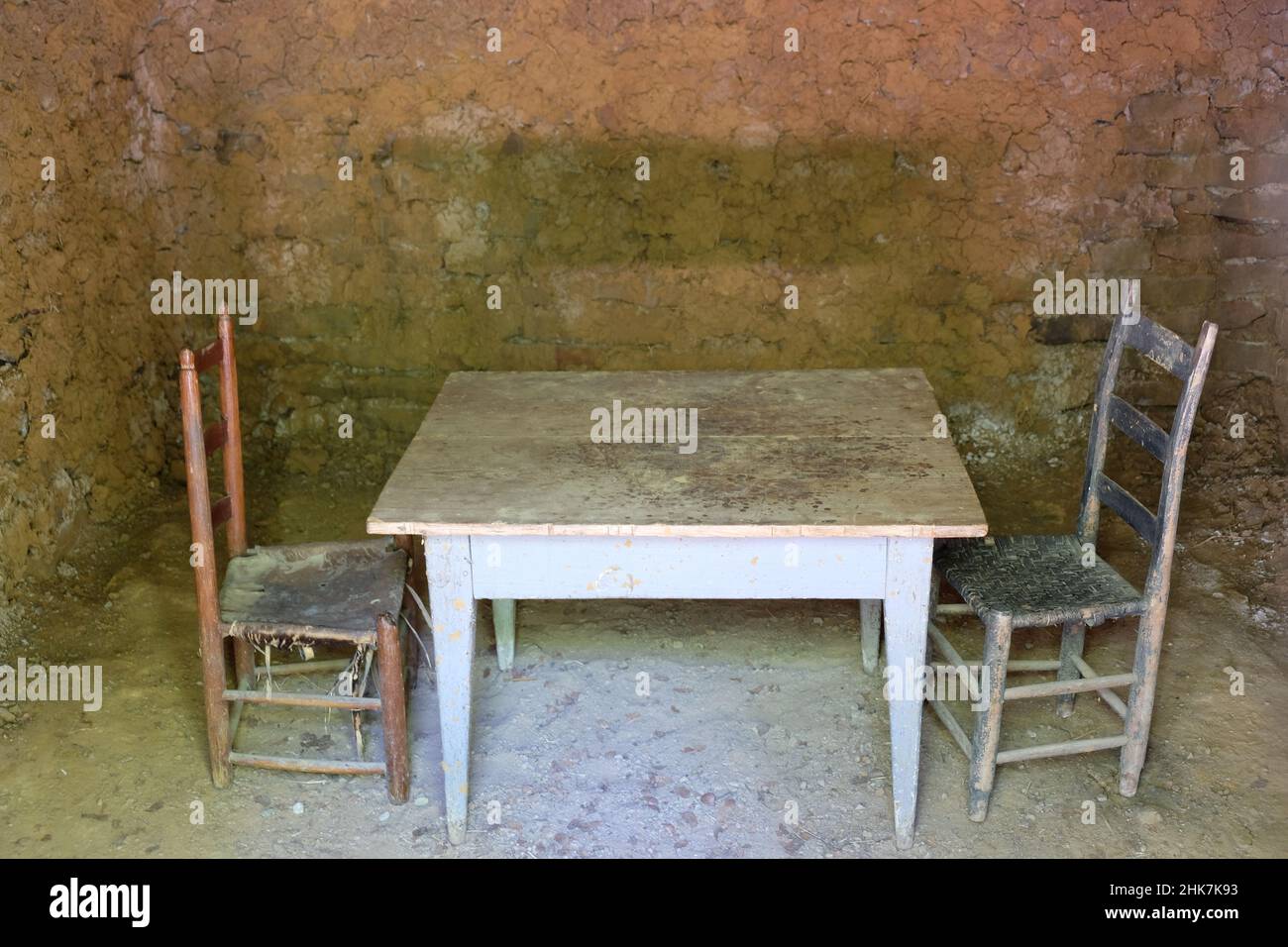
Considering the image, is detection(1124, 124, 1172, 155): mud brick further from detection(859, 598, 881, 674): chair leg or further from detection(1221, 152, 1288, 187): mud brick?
detection(859, 598, 881, 674): chair leg

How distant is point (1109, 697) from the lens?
3123 millimetres

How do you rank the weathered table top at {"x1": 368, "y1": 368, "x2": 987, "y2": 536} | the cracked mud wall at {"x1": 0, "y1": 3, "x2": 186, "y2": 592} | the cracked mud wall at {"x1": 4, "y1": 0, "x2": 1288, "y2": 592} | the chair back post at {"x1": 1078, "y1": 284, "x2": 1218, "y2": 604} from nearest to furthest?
the weathered table top at {"x1": 368, "y1": 368, "x2": 987, "y2": 536}, the chair back post at {"x1": 1078, "y1": 284, "x2": 1218, "y2": 604}, the cracked mud wall at {"x1": 0, "y1": 3, "x2": 186, "y2": 592}, the cracked mud wall at {"x1": 4, "y1": 0, "x2": 1288, "y2": 592}

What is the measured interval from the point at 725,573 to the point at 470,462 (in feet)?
2.10

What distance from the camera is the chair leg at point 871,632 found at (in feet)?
11.5

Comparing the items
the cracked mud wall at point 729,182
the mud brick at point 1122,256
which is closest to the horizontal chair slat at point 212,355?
the cracked mud wall at point 729,182

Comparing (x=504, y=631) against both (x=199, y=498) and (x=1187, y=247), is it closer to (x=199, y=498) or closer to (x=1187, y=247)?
(x=199, y=498)

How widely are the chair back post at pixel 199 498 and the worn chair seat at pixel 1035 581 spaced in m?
1.64

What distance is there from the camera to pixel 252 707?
11.1 feet

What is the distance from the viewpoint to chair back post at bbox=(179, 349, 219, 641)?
2762 mm

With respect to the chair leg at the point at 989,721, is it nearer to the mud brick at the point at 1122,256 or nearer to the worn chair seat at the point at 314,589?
the worn chair seat at the point at 314,589

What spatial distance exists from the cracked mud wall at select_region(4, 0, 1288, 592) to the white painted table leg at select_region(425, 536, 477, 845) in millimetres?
1849

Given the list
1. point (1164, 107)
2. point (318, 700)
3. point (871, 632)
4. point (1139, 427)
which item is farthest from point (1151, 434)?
point (318, 700)

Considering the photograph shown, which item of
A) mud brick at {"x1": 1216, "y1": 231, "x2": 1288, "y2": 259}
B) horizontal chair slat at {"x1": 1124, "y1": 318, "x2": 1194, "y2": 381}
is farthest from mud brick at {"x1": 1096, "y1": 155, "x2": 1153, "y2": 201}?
horizontal chair slat at {"x1": 1124, "y1": 318, "x2": 1194, "y2": 381}

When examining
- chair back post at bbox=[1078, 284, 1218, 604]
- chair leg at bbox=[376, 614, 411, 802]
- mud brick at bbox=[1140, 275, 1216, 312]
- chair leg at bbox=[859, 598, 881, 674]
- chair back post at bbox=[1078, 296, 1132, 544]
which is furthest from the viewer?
Result: mud brick at bbox=[1140, 275, 1216, 312]
